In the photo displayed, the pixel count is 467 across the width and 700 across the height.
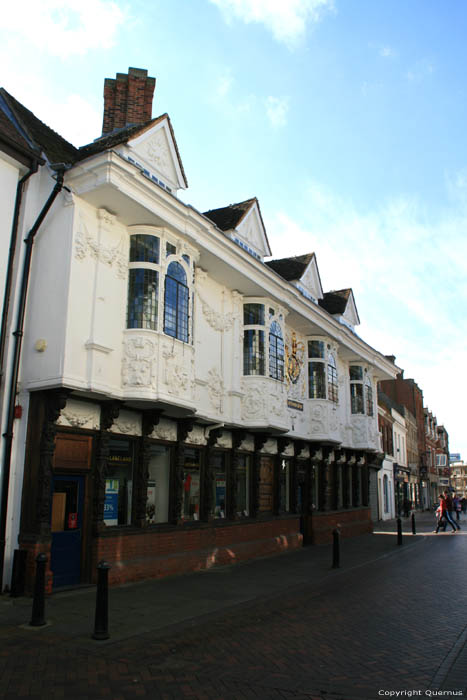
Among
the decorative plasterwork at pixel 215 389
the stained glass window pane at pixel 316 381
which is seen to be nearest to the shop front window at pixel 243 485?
the decorative plasterwork at pixel 215 389

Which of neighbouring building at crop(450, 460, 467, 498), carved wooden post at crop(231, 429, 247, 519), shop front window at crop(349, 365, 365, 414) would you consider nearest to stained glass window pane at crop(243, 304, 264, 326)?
carved wooden post at crop(231, 429, 247, 519)

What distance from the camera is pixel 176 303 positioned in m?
12.7

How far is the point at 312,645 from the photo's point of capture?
704cm

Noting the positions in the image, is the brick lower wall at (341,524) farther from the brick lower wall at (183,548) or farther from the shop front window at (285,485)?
the brick lower wall at (183,548)

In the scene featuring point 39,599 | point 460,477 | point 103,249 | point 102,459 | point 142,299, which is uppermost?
point 103,249

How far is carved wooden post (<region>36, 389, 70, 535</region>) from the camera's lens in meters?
9.74

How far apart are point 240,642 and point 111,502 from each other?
17.0ft

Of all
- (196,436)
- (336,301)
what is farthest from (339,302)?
(196,436)

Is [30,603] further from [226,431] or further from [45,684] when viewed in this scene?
[226,431]

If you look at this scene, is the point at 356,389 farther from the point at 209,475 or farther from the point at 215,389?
the point at 209,475

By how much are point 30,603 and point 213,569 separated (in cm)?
567

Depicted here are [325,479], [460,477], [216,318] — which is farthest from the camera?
[460,477]

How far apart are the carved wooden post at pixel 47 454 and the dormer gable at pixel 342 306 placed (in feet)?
55.2

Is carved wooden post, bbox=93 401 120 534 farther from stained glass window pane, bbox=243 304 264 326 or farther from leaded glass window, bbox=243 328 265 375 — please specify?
stained glass window pane, bbox=243 304 264 326
